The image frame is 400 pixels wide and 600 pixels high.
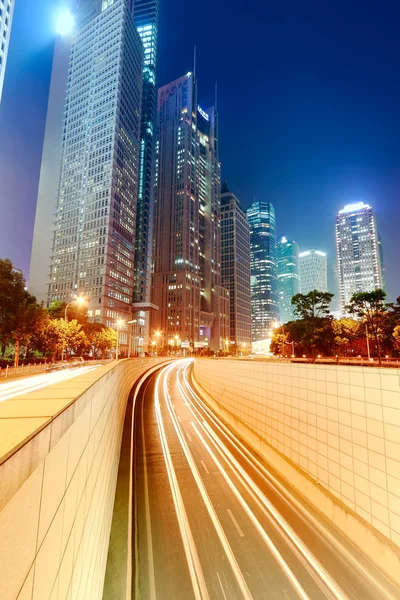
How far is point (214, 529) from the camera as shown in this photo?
1301 cm

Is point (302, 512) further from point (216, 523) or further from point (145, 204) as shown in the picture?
point (145, 204)

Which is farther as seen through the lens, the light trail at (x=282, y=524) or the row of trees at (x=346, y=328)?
the row of trees at (x=346, y=328)

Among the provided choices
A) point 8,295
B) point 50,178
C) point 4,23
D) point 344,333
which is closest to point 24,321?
point 8,295

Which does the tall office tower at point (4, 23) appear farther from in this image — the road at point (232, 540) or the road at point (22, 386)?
the road at point (232, 540)

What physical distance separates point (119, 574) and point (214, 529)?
14.1 ft

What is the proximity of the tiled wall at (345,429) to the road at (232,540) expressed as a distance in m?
1.84

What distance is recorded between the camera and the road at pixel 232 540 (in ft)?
32.9

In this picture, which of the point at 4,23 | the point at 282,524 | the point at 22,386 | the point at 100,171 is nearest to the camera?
the point at 22,386

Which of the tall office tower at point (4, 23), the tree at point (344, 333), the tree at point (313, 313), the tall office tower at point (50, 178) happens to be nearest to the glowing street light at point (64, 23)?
the tall office tower at point (50, 178)

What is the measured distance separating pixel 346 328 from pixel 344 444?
225 ft

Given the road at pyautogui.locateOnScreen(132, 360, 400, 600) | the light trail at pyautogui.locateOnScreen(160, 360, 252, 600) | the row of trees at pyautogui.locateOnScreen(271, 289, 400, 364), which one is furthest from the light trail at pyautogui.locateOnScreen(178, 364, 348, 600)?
the row of trees at pyautogui.locateOnScreen(271, 289, 400, 364)

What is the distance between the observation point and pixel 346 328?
242 ft

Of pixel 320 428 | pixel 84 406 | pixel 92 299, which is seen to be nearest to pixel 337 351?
pixel 320 428

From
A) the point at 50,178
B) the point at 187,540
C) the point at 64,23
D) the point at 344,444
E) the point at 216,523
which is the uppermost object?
the point at 64,23
